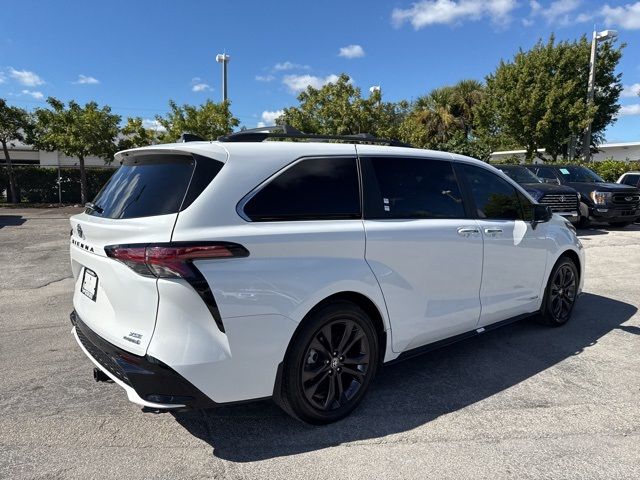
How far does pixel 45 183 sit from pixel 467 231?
23920 millimetres

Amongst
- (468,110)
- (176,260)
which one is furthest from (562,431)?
(468,110)

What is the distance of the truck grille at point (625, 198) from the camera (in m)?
13.6

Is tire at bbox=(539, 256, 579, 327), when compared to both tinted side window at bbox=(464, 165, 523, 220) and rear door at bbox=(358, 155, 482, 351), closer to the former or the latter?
tinted side window at bbox=(464, 165, 523, 220)

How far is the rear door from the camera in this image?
332cm

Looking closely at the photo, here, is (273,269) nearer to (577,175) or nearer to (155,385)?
(155,385)

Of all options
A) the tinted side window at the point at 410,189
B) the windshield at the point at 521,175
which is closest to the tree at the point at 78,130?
the windshield at the point at 521,175

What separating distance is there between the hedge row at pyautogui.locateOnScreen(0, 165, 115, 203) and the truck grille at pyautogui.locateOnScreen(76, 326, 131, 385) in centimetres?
2190

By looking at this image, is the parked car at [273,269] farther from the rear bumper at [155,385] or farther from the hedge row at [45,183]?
the hedge row at [45,183]

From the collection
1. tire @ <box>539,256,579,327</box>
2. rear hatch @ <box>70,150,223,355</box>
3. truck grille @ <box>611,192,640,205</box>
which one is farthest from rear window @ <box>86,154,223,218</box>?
truck grille @ <box>611,192,640,205</box>

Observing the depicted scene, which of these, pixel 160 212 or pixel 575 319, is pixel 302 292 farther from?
pixel 575 319

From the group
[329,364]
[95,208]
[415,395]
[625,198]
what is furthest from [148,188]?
[625,198]

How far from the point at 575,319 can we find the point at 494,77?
26.4 metres

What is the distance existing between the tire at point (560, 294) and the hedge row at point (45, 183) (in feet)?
72.7

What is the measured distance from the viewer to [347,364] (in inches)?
127
